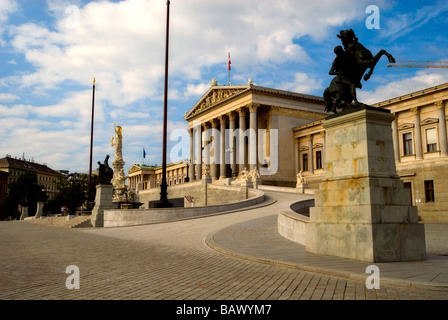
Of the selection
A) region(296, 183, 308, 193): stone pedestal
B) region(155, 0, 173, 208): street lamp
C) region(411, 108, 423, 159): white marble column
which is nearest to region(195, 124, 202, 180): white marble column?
region(296, 183, 308, 193): stone pedestal

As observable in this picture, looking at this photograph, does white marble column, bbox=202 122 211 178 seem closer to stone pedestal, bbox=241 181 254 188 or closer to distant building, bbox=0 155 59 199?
stone pedestal, bbox=241 181 254 188

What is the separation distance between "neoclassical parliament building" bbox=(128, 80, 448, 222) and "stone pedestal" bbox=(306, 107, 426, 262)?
29765mm

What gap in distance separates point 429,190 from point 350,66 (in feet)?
108

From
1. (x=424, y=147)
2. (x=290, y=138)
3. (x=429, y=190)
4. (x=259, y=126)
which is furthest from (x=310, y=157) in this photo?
(x=429, y=190)

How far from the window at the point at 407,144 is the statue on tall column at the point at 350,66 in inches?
1414

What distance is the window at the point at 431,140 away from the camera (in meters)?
39.9

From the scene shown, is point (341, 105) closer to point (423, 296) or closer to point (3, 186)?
point (423, 296)

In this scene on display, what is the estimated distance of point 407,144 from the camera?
4297 cm

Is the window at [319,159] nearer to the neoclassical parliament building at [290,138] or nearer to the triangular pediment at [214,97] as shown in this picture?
the neoclassical parliament building at [290,138]

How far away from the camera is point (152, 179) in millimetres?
117438

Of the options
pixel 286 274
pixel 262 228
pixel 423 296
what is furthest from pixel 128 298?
pixel 262 228

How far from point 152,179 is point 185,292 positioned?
372 feet

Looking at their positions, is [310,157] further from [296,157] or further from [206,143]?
[206,143]

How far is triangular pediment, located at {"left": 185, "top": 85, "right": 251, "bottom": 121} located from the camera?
62741mm
